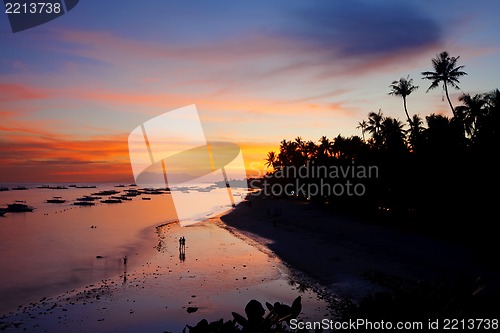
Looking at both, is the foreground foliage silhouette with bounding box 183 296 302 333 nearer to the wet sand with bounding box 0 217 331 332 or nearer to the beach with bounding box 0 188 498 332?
the wet sand with bounding box 0 217 331 332

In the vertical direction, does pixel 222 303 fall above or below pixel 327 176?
below

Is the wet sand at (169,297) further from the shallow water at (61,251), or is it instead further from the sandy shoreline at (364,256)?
the shallow water at (61,251)

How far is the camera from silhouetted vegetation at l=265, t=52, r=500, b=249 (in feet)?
71.6

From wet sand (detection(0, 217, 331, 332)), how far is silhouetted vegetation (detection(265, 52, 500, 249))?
518 inches

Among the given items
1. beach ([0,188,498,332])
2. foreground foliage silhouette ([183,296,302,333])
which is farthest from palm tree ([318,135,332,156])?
foreground foliage silhouette ([183,296,302,333])

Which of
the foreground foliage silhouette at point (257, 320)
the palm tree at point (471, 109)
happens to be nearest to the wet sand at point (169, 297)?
the foreground foliage silhouette at point (257, 320)

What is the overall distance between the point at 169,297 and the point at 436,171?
20922 mm

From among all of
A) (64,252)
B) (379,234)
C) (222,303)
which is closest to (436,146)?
(379,234)

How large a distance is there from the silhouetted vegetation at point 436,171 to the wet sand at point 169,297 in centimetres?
1316

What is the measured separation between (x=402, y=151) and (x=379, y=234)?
9.05 metres

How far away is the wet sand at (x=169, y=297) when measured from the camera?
45.3ft

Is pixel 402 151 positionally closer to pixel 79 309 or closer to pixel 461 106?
pixel 461 106

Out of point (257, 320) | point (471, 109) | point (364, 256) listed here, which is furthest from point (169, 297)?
point (471, 109)

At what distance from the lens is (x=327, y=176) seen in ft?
158
